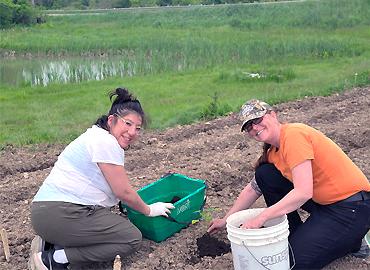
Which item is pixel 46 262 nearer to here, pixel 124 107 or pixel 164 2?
pixel 124 107

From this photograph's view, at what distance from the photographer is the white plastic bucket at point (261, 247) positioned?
3.08 metres

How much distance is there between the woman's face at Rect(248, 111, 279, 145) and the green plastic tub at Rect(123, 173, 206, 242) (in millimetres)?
914

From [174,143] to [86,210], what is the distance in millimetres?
3330

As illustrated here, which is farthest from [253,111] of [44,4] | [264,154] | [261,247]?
[44,4]

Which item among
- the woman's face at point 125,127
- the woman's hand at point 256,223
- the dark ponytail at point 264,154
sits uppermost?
the woman's face at point 125,127

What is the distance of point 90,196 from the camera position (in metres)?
3.65

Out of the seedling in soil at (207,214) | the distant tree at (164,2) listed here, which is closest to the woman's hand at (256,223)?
the seedling in soil at (207,214)

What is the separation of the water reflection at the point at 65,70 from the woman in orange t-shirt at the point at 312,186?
9.92 meters

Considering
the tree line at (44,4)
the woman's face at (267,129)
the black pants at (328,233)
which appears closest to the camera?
the woman's face at (267,129)

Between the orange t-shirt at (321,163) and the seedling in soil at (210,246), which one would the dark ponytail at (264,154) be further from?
the seedling in soil at (210,246)

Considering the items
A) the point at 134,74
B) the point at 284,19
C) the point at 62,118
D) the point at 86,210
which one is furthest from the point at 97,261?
the point at 284,19

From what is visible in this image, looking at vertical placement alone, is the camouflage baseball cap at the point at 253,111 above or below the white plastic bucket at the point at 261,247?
above

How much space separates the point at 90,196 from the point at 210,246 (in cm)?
92

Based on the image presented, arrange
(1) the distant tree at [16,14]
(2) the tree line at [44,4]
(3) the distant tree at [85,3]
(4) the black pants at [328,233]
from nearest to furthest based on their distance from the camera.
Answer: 1. (4) the black pants at [328,233]
2. (1) the distant tree at [16,14]
3. (2) the tree line at [44,4]
4. (3) the distant tree at [85,3]
